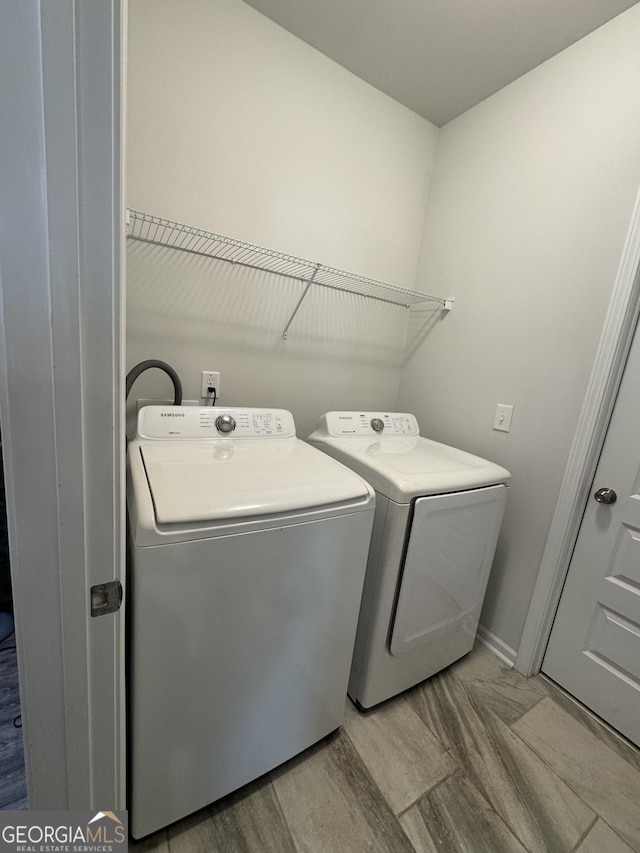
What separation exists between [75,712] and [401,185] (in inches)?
96.7

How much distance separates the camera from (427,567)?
1267mm

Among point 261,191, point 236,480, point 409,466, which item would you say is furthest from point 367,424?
point 261,191

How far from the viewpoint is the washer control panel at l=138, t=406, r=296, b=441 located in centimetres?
127

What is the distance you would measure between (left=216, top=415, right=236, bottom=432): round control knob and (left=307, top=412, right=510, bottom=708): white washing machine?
0.39 metres

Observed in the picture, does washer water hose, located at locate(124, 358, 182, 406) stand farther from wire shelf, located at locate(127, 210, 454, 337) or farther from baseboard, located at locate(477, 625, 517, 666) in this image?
baseboard, located at locate(477, 625, 517, 666)

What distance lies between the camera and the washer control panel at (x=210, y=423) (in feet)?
4.17

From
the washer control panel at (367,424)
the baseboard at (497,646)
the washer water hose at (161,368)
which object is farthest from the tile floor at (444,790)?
the washer water hose at (161,368)

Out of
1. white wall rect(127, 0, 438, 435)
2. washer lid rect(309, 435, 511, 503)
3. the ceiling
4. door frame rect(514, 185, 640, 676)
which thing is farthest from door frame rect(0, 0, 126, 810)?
door frame rect(514, 185, 640, 676)

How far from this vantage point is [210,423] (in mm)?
1355

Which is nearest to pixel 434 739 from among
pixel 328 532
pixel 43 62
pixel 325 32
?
pixel 328 532

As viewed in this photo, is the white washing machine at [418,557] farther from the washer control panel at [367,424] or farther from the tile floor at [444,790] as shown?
the tile floor at [444,790]

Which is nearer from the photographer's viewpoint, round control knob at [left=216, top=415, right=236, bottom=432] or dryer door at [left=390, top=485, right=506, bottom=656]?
dryer door at [left=390, top=485, right=506, bottom=656]

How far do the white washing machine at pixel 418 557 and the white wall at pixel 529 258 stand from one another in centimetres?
25

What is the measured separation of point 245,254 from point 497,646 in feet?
7.40
